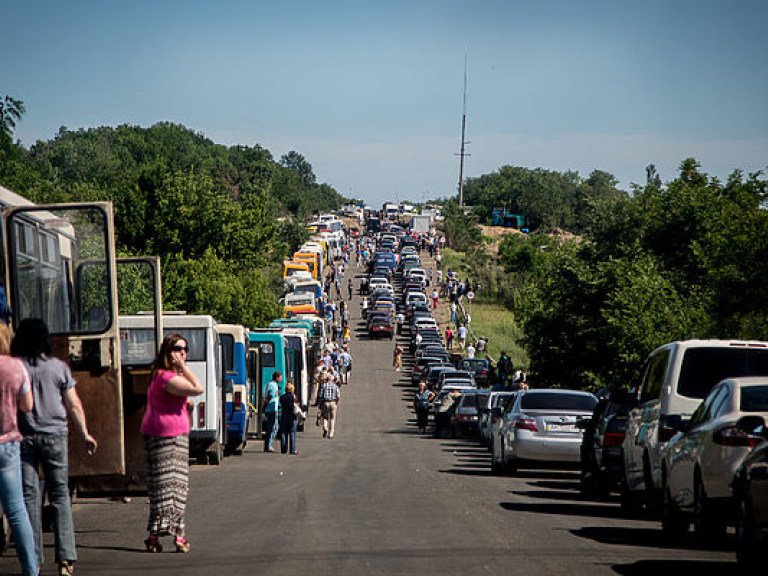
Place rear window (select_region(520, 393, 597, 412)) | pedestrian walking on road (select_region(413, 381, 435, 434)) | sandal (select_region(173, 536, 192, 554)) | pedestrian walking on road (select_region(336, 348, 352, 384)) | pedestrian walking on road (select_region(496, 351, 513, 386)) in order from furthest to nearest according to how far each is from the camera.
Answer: pedestrian walking on road (select_region(336, 348, 352, 384)) < pedestrian walking on road (select_region(496, 351, 513, 386)) < pedestrian walking on road (select_region(413, 381, 435, 434)) < rear window (select_region(520, 393, 597, 412)) < sandal (select_region(173, 536, 192, 554))

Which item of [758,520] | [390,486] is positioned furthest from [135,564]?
[390,486]

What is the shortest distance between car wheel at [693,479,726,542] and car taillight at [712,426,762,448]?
55 cm

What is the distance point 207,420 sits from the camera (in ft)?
83.8

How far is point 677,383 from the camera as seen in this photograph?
14.7m

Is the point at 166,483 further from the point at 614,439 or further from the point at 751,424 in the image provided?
the point at 614,439

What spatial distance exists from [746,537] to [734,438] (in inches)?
54.2

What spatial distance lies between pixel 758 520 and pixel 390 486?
1016cm

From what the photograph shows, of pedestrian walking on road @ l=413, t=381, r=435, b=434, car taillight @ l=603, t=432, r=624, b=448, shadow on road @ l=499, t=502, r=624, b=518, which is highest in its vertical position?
car taillight @ l=603, t=432, r=624, b=448

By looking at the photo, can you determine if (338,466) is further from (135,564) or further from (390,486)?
(135,564)

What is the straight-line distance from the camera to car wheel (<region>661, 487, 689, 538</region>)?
1331cm

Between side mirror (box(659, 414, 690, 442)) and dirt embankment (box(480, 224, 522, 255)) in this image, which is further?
dirt embankment (box(480, 224, 522, 255))

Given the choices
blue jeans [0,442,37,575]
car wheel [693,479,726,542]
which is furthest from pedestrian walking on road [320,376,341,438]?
blue jeans [0,442,37,575]

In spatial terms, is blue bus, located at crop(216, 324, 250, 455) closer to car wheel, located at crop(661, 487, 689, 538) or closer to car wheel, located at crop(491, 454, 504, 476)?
car wheel, located at crop(491, 454, 504, 476)

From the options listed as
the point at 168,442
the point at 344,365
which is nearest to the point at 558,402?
the point at 168,442
